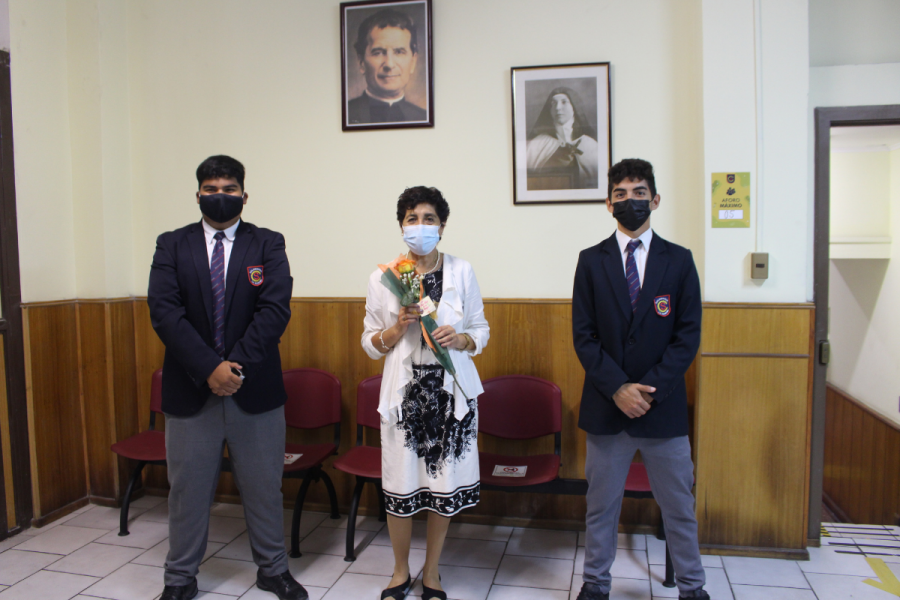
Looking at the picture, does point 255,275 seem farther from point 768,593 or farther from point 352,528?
point 768,593

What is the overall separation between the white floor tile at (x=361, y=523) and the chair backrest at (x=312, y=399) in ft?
1.76

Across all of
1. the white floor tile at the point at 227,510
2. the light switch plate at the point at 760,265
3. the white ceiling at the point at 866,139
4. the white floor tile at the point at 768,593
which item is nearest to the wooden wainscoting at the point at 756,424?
the light switch plate at the point at 760,265

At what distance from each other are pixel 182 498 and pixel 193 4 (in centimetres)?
282

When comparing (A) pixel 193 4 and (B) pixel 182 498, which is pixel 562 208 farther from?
(A) pixel 193 4

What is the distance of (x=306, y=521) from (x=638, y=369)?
82.0 inches

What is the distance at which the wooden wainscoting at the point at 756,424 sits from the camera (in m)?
2.75

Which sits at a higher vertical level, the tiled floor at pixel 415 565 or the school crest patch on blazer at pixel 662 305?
the school crest patch on blazer at pixel 662 305

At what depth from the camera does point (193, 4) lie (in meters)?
3.41

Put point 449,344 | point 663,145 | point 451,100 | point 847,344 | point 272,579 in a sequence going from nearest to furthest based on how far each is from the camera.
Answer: point 449,344 → point 272,579 → point 663,145 → point 451,100 → point 847,344

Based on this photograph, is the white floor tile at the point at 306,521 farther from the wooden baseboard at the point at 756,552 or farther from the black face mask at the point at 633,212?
the black face mask at the point at 633,212

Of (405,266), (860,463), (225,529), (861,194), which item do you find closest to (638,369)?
(405,266)

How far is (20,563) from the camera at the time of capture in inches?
108

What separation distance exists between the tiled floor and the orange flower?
140 cm

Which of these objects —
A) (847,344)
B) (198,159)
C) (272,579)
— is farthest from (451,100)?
(847,344)
